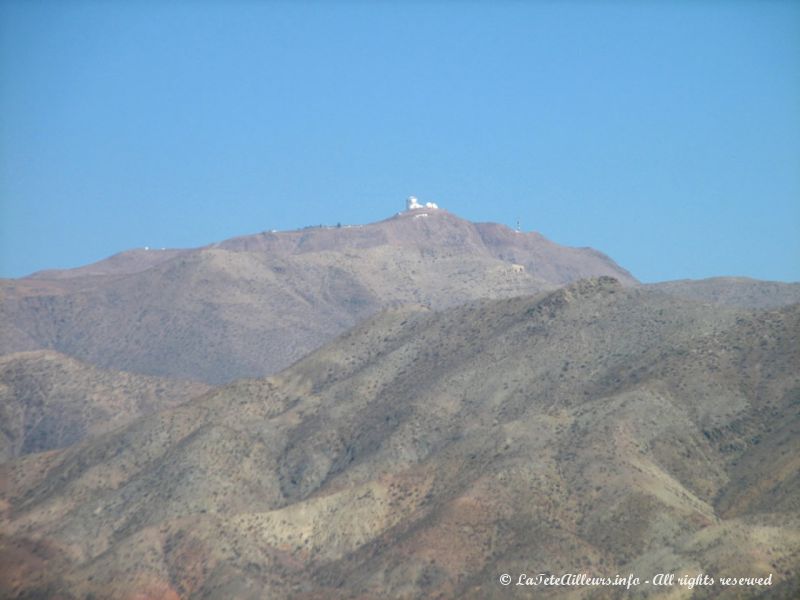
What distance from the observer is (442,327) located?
606 ft

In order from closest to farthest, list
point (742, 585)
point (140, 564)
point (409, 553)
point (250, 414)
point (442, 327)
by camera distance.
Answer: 1. point (742, 585)
2. point (409, 553)
3. point (140, 564)
4. point (250, 414)
5. point (442, 327)

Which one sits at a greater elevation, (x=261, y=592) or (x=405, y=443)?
(x=405, y=443)

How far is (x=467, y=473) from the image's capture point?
13425cm

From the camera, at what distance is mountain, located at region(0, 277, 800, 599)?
116m

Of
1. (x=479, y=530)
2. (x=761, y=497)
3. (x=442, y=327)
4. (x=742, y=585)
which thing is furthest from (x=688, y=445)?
(x=442, y=327)

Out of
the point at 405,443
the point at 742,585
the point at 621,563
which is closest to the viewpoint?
the point at 742,585

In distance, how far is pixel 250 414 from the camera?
17188 centimetres

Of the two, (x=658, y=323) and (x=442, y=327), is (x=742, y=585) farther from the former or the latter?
(x=442, y=327)

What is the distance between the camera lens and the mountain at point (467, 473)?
116375 mm

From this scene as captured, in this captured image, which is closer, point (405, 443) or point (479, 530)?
point (479, 530)

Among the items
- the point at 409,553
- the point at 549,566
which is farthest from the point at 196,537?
the point at 549,566

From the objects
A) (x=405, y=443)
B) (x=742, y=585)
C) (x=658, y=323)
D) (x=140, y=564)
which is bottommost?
(x=742, y=585)

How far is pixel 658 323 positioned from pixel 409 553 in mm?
51112

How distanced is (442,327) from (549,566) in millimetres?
74559
